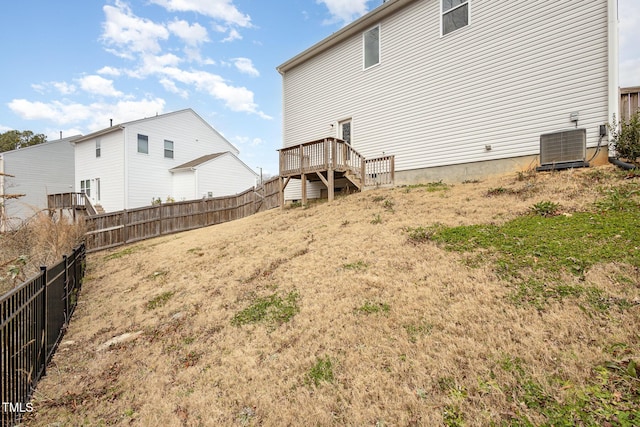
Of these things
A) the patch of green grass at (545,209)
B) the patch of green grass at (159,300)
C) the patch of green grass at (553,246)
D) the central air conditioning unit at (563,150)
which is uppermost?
the central air conditioning unit at (563,150)

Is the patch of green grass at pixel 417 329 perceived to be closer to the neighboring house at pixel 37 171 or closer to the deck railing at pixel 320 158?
the deck railing at pixel 320 158

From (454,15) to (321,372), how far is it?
36.7 ft

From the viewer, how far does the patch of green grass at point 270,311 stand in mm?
3943

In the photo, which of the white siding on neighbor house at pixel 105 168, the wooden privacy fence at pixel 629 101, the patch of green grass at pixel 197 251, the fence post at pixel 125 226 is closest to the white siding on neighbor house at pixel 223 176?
the white siding on neighbor house at pixel 105 168

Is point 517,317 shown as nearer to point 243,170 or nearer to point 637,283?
point 637,283

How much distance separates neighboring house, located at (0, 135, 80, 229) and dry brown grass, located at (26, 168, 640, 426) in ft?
79.9

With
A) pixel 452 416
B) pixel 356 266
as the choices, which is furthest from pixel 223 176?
pixel 452 416

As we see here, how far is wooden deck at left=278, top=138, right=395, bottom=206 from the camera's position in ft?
33.9

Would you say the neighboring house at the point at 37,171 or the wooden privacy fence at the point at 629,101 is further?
the neighboring house at the point at 37,171

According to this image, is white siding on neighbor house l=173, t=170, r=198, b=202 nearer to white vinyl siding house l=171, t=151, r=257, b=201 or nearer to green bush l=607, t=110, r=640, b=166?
white vinyl siding house l=171, t=151, r=257, b=201

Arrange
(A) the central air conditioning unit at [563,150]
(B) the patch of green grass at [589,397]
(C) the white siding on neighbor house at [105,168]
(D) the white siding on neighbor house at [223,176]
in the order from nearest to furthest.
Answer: (B) the patch of green grass at [589,397], (A) the central air conditioning unit at [563,150], (C) the white siding on neighbor house at [105,168], (D) the white siding on neighbor house at [223,176]

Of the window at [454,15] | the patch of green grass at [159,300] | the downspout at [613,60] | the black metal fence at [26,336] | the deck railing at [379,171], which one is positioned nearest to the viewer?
the black metal fence at [26,336]

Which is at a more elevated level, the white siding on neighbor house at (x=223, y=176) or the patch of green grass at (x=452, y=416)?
the white siding on neighbor house at (x=223, y=176)

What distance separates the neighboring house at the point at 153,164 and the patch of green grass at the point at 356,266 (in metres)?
17.1
